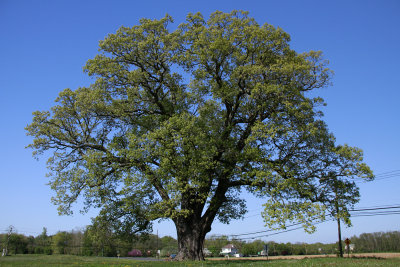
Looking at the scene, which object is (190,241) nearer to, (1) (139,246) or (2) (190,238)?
(2) (190,238)

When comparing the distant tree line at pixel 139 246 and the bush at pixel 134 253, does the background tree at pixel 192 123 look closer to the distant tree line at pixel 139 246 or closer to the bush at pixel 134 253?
the distant tree line at pixel 139 246

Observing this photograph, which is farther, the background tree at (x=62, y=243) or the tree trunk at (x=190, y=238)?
the background tree at (x=62, y=243)

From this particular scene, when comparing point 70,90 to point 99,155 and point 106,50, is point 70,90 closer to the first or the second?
point 106,50

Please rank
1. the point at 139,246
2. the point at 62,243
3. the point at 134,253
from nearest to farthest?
1. the point at 62,243
2. the point at 134,253
3. the point at 139,246

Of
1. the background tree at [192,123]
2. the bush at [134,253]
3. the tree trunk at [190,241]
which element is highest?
the background tree at [192,123]

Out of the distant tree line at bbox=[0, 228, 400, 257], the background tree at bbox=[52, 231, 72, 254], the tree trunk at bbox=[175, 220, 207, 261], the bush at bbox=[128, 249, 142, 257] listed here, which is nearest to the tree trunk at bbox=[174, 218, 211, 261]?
the tree trunk at bbox=[175, 220, 207, 261]

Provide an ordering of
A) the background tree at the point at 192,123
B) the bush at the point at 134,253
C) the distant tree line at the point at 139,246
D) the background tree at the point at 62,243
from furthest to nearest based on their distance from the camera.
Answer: the bush at the point at 134,253
the background tree at the point at 62,243
the distant tree line at the point at 139,246
the background tree at the point at 192,123

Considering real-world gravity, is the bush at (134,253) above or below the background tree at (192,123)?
below

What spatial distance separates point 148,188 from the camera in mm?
21359

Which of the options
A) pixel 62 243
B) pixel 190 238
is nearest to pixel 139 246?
pixel 62 243

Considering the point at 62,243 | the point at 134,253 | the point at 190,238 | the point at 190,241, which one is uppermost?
the point at 190,238

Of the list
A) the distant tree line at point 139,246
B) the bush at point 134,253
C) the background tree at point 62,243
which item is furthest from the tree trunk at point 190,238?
→ the bush at point 134,253

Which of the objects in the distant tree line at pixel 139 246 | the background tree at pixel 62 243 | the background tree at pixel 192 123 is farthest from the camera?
the background tree at pixel 62 243

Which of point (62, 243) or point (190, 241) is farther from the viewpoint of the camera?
point (62, 243)
